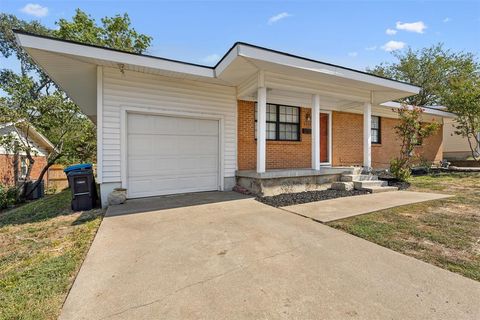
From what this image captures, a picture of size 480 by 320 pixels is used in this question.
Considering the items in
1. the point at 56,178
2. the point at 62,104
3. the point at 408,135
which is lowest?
the point at 56,178

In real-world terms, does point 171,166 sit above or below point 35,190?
above

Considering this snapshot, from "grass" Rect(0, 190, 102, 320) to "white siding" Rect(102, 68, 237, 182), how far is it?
1635 mm

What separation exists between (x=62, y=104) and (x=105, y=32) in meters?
12.2

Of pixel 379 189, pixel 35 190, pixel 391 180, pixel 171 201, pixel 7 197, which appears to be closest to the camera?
pixel 171 201

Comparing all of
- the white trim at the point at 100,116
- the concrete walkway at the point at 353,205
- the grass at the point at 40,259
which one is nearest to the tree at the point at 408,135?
the concrete walkway at the point at 353,205

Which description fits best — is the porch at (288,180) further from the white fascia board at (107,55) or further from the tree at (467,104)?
the tree at (467,104)

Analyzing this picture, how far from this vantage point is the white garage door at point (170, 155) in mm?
6379

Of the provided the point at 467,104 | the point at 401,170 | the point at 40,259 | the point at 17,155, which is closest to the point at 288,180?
the point at 401,170

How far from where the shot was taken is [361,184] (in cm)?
721

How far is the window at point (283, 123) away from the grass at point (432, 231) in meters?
4.46

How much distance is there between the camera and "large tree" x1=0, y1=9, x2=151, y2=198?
9055 millimetres

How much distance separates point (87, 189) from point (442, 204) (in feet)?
27.7

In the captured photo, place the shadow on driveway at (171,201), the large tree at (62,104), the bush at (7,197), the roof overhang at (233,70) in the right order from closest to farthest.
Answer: the roof overhang at (233,70) < the shadow on driveway at (171,201) < the bush at (7,197) < the large tree at (62,104)

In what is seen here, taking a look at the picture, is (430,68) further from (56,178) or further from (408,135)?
(56,178)
